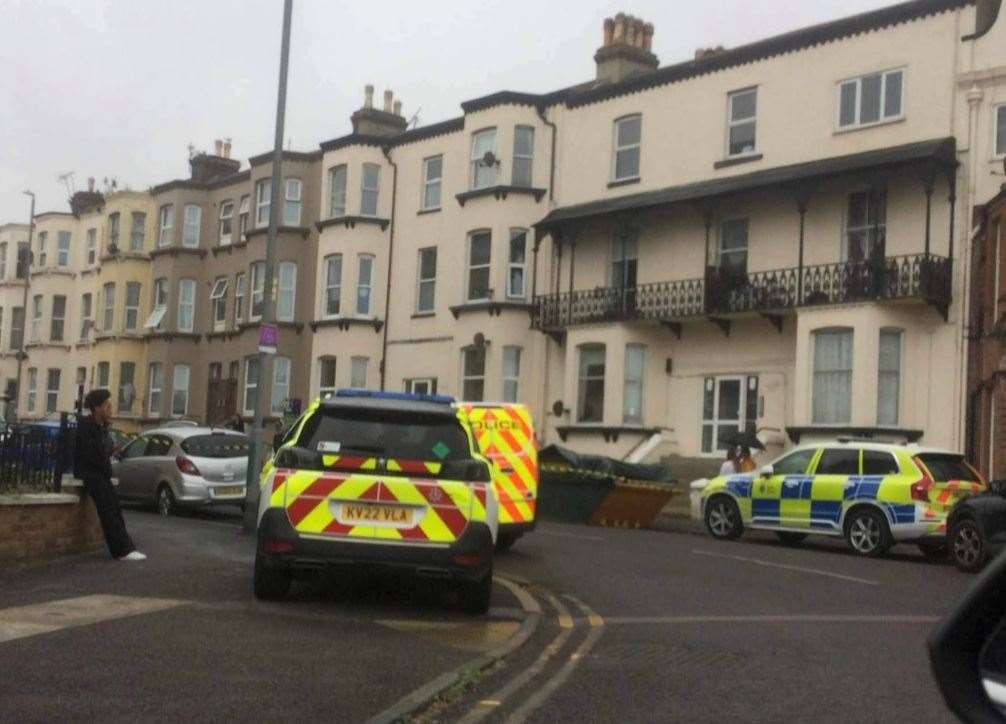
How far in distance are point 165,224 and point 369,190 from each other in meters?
13.7

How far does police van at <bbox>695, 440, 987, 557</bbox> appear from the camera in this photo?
62.7 feet

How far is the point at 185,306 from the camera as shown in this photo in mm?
51781

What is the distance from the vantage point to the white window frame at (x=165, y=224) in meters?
52.6

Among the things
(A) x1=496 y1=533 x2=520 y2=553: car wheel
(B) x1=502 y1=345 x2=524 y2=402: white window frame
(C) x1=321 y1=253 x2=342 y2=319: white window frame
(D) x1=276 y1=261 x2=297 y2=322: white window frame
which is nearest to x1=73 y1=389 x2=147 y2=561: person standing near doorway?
(A) x1=496 y1=533 x2=520 y2=553: car wheel

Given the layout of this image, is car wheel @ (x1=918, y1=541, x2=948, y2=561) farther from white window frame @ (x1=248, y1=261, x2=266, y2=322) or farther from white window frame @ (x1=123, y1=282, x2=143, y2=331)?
white window frame @ (x1=123, y1=282, x2=143, y2=331)

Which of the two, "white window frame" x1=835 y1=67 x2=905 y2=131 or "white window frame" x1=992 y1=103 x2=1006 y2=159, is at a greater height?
"white window frame" x1=835 y1=67 x2=905 y2=131

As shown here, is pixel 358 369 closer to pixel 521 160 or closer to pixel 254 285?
pixel 254 285

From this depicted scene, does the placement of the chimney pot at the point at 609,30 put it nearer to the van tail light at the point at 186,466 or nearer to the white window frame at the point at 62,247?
the van tail light at the point at 186,466

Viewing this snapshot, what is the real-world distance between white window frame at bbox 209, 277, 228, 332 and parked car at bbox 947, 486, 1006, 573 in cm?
3573

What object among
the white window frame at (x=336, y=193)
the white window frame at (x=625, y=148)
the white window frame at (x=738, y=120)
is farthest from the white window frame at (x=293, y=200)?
the white window frame at (x=738, y=120)

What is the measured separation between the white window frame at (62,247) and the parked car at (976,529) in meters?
51.7

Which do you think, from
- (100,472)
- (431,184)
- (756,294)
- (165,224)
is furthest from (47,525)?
(165,224)

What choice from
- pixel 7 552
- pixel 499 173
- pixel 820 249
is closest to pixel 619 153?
pixel 499 173

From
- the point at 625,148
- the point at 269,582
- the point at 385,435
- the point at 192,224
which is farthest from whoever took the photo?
the point at 192,224
